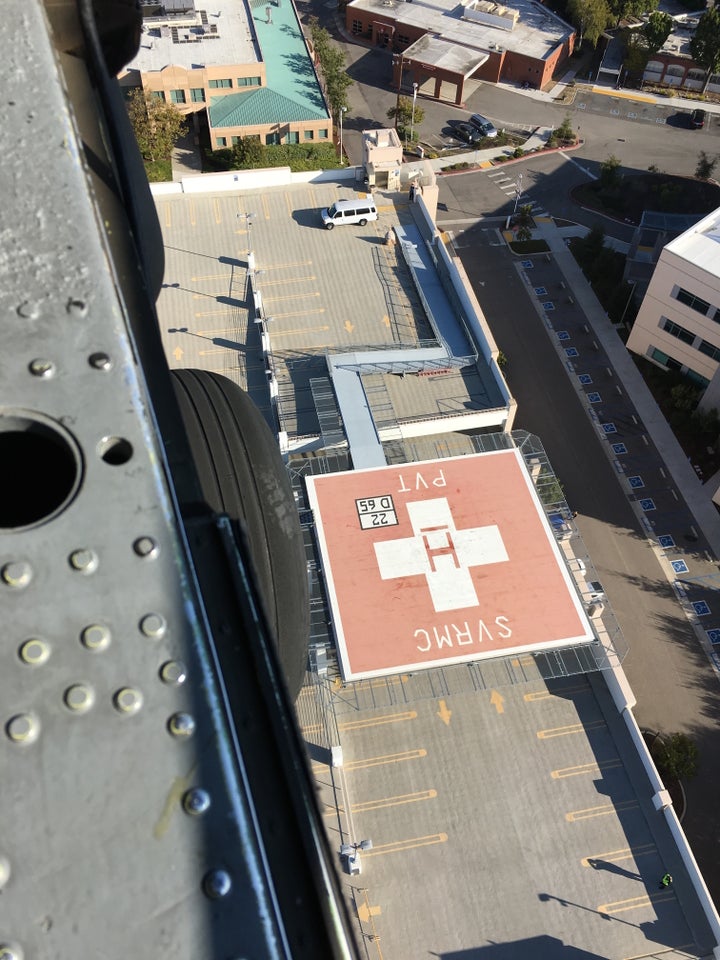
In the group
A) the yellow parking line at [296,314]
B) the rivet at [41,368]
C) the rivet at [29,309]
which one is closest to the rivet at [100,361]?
the rivet at [41,368]

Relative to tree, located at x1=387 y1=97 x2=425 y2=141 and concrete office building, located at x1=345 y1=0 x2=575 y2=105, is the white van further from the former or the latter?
concrete office building, located at x1=345 y1=0 x2=575 y2=105

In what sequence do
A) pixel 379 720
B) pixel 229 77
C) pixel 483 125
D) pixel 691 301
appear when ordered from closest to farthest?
pixel 379 720 < pixel 691 301 < pixel 229 77 < pixel 483 125

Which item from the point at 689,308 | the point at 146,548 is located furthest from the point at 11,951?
the point at 689,308

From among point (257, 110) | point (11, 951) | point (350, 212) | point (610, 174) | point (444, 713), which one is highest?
point (11, 951)

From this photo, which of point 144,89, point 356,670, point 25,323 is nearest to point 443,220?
point 144,89

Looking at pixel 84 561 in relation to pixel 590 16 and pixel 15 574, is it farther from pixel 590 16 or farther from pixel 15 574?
pixel 590 16

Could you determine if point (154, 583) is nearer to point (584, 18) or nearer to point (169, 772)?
point (169, 772)

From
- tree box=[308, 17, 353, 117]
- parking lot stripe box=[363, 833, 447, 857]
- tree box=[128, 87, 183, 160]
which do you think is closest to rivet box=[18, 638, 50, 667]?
parking lot stripe box=[363, 833, 447, 857]
